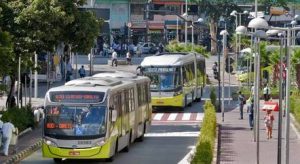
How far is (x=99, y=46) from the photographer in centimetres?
10606

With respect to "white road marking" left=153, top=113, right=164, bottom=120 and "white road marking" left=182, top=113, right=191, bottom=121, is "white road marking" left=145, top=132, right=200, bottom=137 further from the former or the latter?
"white road marking" left=153, top=113, right=164, bottom=120

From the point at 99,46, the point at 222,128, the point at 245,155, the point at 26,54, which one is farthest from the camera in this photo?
the point at 99,46

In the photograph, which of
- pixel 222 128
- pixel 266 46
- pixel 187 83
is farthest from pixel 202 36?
pixel 222 128

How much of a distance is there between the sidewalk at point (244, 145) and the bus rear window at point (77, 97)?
15.0 feet

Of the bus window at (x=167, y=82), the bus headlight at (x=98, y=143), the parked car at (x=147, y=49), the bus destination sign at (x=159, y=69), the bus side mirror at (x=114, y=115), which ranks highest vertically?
the bus destination sign at (x=159, y=69)

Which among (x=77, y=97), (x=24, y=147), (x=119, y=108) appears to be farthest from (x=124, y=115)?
(x=24, y=147)

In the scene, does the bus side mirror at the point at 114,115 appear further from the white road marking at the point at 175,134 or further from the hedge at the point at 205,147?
the white road marking at the point at 175,134

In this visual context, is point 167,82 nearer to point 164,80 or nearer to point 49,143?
point 164,80

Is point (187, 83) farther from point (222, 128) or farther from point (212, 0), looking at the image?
point (212, 0)

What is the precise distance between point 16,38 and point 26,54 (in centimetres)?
78

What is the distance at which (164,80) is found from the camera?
161 feet

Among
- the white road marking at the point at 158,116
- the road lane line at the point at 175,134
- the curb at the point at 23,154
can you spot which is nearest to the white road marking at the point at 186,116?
the white road marking at the point at 158,116

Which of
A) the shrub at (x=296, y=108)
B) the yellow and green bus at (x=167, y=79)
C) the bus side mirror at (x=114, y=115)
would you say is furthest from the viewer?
the yellow and green bus at (x=167, y=79)

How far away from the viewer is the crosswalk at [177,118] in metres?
45.8
